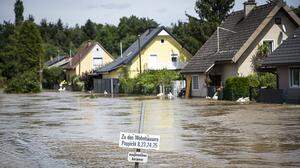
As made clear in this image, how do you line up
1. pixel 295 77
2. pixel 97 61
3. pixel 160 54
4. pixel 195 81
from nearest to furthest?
pixel 295 77, pixel 195 81, pixel 160 54, pixel 97 61

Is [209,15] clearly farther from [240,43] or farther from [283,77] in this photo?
[283,77]

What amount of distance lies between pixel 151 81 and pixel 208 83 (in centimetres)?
1199

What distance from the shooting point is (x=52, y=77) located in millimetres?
100875

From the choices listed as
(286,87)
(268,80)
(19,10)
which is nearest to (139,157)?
(286,87)

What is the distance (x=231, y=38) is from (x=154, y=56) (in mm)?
26484

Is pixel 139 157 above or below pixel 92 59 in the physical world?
below

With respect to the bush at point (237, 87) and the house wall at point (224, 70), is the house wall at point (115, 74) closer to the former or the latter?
the house wall at point (224, 70)

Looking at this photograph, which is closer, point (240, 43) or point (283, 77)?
point (283, 77)

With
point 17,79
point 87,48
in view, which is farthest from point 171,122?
A: point 87,48

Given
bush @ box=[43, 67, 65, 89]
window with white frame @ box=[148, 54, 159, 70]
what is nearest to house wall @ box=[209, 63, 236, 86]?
window with white frame @ box=[148, 54, 159, 70]

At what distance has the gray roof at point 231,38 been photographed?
139ft

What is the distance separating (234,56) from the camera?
4097cm

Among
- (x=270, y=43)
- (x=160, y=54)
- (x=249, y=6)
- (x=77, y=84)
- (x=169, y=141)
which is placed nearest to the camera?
(x=169, y=141)

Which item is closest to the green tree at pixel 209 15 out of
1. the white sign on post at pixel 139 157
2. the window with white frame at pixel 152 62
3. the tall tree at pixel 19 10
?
the window with white frame at pixel 152 62
